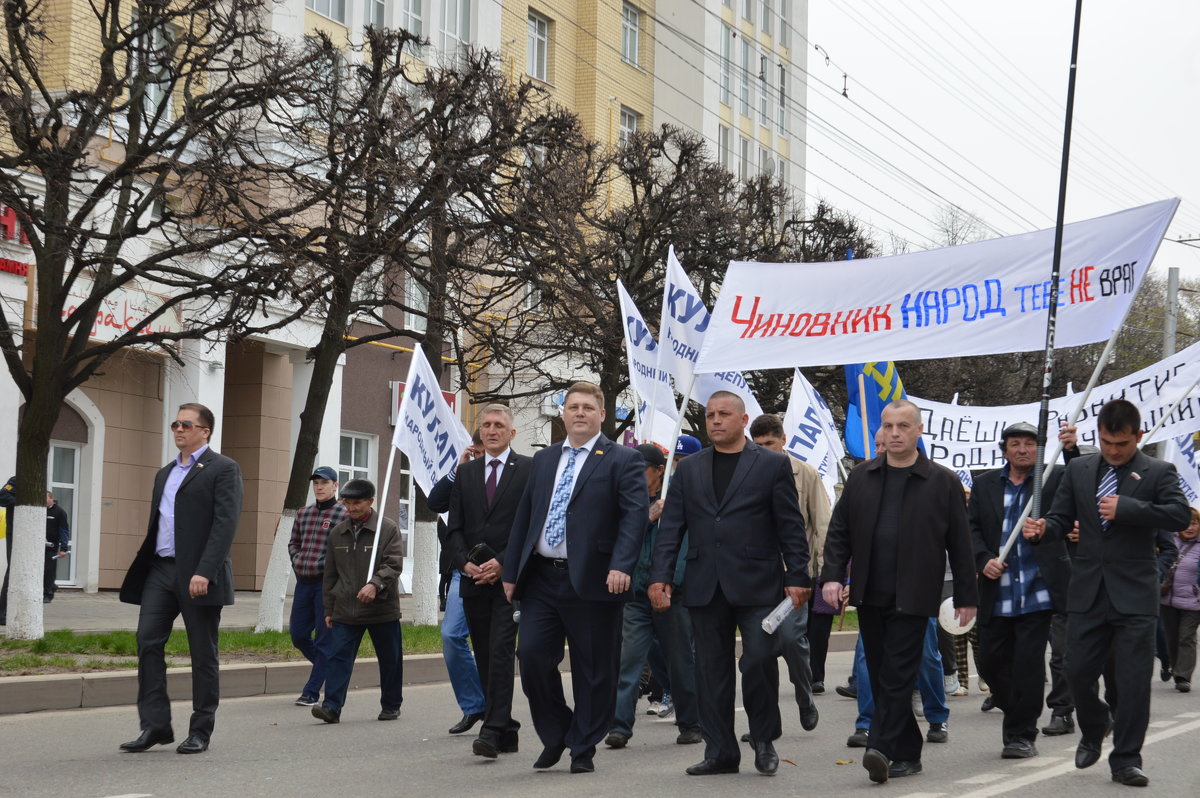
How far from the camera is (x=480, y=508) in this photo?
363 inches

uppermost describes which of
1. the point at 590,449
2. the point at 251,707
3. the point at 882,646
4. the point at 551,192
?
the point at 551,192

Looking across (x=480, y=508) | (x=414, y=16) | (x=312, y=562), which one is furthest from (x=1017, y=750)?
(x=414, y=16)

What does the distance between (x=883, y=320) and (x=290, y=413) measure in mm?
19719

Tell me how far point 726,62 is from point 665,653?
39.1 metres

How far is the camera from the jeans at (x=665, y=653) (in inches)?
380

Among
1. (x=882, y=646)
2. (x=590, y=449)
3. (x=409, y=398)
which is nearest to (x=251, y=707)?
(x=409, y=398)

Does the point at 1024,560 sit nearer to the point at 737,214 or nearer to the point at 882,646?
the point at 882,646

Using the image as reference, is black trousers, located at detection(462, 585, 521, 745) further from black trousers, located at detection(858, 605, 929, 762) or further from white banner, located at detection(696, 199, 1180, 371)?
white banner, located at detection(696, 199, 1180, 371)

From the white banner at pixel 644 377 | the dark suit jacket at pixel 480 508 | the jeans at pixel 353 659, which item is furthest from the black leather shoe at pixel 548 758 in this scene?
the white banner at pixel 644 377

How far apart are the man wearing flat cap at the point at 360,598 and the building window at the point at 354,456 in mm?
18265

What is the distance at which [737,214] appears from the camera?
27.6 meters

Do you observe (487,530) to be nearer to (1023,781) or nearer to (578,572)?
(578,572)

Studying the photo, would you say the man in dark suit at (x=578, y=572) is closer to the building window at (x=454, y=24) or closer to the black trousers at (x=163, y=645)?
the black trousers at (x=163, y=645)

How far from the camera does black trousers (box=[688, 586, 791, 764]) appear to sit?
7.93m
